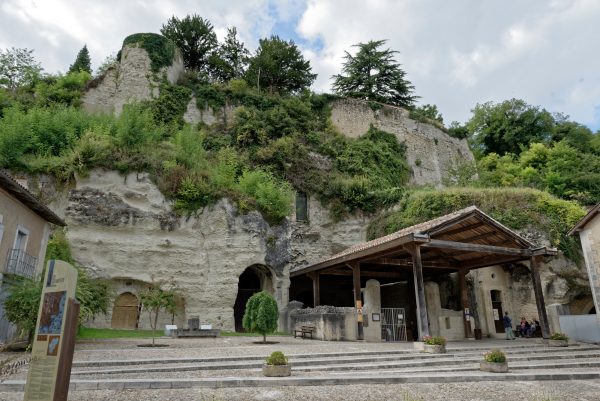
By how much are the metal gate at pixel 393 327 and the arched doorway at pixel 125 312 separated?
1094 cm

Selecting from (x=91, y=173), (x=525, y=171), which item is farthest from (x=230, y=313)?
(x=525, y=171)

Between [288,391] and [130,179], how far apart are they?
1573cm

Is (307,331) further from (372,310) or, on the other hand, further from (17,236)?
(17,236)

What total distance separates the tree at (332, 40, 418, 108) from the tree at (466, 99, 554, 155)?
954cm

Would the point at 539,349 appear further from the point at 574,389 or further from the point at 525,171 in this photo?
the point at 525,171

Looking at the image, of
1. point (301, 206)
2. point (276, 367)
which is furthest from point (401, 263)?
point (301, 206)

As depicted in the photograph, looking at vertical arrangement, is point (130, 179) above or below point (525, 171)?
below

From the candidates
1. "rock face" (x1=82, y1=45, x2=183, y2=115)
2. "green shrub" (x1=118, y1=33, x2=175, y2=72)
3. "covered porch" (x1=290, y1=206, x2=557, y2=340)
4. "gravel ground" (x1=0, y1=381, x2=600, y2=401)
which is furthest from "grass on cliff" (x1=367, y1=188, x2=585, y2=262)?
"green shrub" (x1=118, y1=33, x2=175, y2=72)

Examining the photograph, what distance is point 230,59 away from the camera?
36969mm

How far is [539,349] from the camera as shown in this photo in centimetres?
1236

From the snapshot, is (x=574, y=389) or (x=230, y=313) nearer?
(x=574, y=389)

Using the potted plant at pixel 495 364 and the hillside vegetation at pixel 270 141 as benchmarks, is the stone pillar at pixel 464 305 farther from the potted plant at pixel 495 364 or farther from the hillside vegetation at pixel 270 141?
the potted plant at pixel 495 364

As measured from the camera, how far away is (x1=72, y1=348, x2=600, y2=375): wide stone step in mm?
7986

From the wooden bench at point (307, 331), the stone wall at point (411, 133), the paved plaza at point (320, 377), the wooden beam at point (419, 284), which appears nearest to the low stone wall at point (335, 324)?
the wooden bench at point (307, 331)
